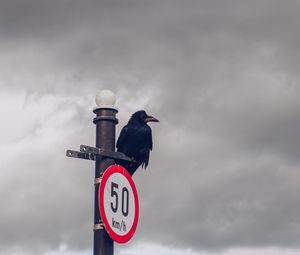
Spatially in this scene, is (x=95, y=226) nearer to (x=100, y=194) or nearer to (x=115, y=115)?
(x=100, y=194)

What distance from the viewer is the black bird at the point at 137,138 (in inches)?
324

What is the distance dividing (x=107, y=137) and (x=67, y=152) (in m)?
0.42

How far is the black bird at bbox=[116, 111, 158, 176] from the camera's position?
8219 mm

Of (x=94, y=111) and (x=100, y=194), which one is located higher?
(x=94, y=111)

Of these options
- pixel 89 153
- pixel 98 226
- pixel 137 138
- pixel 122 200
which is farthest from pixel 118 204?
pixel 137 138

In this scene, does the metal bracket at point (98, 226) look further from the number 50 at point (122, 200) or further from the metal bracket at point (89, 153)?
the metal bracket at point (89, 153)

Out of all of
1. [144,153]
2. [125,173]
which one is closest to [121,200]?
[125,173]

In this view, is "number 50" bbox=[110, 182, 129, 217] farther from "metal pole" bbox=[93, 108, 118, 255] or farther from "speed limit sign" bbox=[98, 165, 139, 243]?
"metal pole" bbox=[93, 108, 118, 255]

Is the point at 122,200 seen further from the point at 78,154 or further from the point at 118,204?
the point at 78,154

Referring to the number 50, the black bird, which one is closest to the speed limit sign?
the number 50

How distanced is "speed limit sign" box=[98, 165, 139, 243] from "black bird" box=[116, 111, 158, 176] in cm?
162

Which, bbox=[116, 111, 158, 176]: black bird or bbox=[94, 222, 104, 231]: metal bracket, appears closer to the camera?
bbox=[94, 222, 104, 231]: metal bracket

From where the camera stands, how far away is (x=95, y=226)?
17.6ft

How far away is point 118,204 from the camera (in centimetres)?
557
